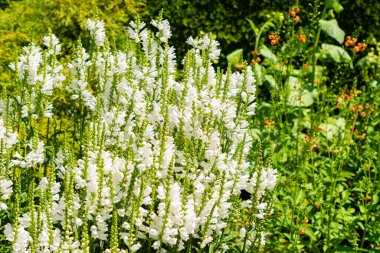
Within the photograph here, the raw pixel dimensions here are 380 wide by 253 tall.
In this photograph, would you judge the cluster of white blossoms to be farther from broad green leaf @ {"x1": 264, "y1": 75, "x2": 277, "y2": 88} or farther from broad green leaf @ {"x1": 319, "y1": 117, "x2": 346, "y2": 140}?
broad green leaf @ {"x1": 319, "y1": 117, "x2": 346, "y2": 140}

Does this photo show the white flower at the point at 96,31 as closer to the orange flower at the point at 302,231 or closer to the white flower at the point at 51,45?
the white flower at the point at 51,45

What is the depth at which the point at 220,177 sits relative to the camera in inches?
113

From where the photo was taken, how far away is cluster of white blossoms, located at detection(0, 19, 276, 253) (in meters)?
2.59

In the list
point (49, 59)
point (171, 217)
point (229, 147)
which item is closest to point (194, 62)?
point (229, 147)

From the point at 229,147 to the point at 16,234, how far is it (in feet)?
4.10

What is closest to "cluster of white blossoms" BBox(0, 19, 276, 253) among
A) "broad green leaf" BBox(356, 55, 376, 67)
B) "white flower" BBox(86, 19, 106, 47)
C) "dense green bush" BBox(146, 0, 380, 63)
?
"white flower" BBox(86, 19, 106, 47)

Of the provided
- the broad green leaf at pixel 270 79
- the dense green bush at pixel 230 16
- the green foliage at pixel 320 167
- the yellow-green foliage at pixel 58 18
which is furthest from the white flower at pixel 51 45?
the dense green bush at pixel 230 16

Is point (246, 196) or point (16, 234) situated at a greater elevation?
point (16, 234)

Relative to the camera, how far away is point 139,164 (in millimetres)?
2729

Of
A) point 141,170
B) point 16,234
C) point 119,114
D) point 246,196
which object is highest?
point 119,114

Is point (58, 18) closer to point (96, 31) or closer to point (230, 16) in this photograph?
point (230, 16)

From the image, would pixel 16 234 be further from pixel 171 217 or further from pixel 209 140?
pixel 209 140

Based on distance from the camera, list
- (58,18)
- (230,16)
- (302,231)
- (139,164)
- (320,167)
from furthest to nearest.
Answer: (230,16)
(58,18)
(320,167)
(302,231)
(139,164)

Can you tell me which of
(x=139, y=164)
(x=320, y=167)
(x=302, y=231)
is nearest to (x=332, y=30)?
(x=320, y=167)
